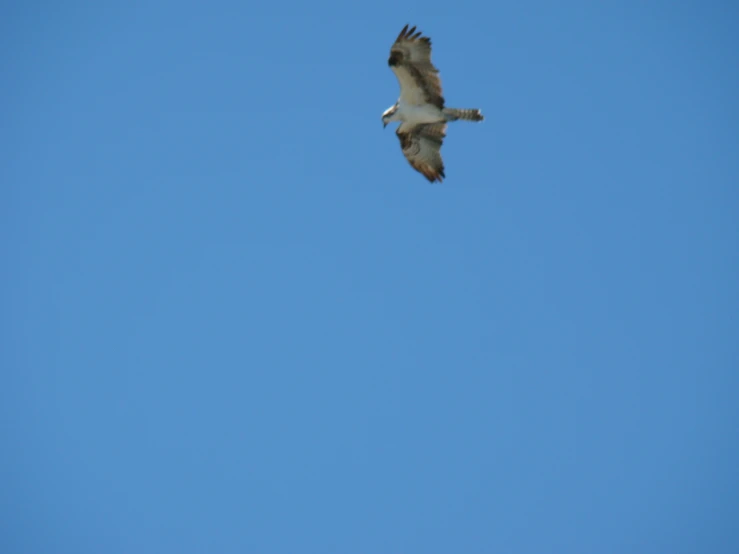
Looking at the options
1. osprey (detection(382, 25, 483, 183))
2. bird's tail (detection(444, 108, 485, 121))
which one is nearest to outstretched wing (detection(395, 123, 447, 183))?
osprey (detection(382, 25, 483, 183))

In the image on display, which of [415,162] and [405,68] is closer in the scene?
[405,68]

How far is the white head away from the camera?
21.7 m

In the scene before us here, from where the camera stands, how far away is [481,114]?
69.3 feet

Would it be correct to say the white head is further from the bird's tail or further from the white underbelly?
the bird's tail

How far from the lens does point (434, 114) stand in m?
21.4

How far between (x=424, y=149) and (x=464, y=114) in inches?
58.0

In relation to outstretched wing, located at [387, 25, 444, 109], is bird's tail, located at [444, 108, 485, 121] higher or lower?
lower

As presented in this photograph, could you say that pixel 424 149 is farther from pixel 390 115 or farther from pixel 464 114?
pixel 464 114

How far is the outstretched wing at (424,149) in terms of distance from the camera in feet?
72.5

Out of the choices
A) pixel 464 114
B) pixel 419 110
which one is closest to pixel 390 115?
pixel 419 110

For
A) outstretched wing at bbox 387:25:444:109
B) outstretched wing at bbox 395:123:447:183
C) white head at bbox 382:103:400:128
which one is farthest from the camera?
outstretched wing at bbox 395:123:447:183

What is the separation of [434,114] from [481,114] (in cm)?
101

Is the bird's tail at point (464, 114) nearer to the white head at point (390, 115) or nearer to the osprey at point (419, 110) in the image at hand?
the osprey at point (419, 110)

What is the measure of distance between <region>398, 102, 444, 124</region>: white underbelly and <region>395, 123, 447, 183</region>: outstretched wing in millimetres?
385
